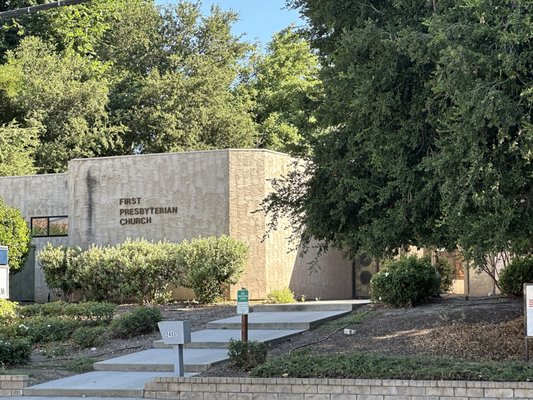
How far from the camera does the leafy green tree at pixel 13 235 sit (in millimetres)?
24953

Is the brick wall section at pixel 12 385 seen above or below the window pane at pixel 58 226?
below

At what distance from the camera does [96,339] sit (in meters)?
17.7

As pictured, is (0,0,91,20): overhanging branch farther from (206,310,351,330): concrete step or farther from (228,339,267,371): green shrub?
→ (206,310,351,330): concrete step

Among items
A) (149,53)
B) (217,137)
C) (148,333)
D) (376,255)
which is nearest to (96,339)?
(148,333)

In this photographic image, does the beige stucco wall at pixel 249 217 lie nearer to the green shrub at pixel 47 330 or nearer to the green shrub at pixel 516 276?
the green shrub at pixel 47 330

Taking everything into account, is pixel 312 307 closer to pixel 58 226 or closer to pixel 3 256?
pixel 3 256

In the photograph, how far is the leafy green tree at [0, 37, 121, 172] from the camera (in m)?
39.9

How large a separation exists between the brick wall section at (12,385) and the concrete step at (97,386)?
11 centimetres

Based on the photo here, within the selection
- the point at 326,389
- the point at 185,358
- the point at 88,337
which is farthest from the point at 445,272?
the point at 326,389

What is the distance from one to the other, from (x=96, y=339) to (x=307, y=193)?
5.91 metres

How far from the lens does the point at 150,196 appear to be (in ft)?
87.8

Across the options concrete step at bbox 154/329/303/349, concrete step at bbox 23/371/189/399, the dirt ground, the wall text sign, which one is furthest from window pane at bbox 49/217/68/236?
concrete step at bbox 23/371/189/399

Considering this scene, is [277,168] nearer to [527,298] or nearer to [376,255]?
[376,255]

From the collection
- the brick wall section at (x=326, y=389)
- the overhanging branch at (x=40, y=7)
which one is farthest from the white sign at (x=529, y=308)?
the overhanging branch at (x=40, y=7)
